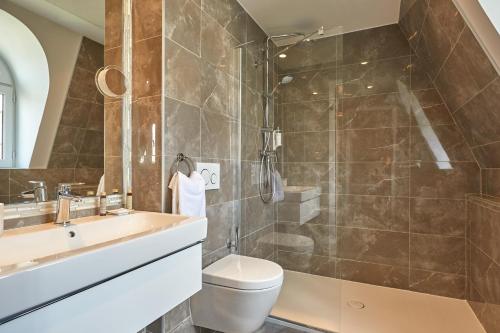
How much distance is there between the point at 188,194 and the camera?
5.00ft

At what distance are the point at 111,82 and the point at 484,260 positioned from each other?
2717 mm

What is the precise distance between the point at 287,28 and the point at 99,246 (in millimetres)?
2435

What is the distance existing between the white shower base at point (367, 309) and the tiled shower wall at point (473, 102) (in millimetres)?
192

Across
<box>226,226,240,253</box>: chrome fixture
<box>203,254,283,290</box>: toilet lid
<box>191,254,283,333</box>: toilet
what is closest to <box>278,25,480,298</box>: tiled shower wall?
<box>226,226,240,253</box>: chrome fixture

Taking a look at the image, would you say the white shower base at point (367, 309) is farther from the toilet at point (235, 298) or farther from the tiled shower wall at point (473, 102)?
the toilet at point (235, 298)

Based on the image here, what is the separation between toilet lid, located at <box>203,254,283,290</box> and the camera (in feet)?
4.96

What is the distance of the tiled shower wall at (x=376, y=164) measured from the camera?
2312 mm

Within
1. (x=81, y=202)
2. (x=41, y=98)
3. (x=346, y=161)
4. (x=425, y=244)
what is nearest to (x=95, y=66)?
(x=41, y=98)

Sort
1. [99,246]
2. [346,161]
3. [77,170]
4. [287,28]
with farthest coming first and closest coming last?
[346,161]
[287,28]
[77,170]
[99,246]

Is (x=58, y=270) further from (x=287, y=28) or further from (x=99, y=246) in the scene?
(x=287, y=28)

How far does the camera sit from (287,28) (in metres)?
2.51

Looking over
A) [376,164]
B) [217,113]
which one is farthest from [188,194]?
[376,164]

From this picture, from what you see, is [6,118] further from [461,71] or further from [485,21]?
[461,71]

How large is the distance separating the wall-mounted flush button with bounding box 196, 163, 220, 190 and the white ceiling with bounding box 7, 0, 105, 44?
0.91m
